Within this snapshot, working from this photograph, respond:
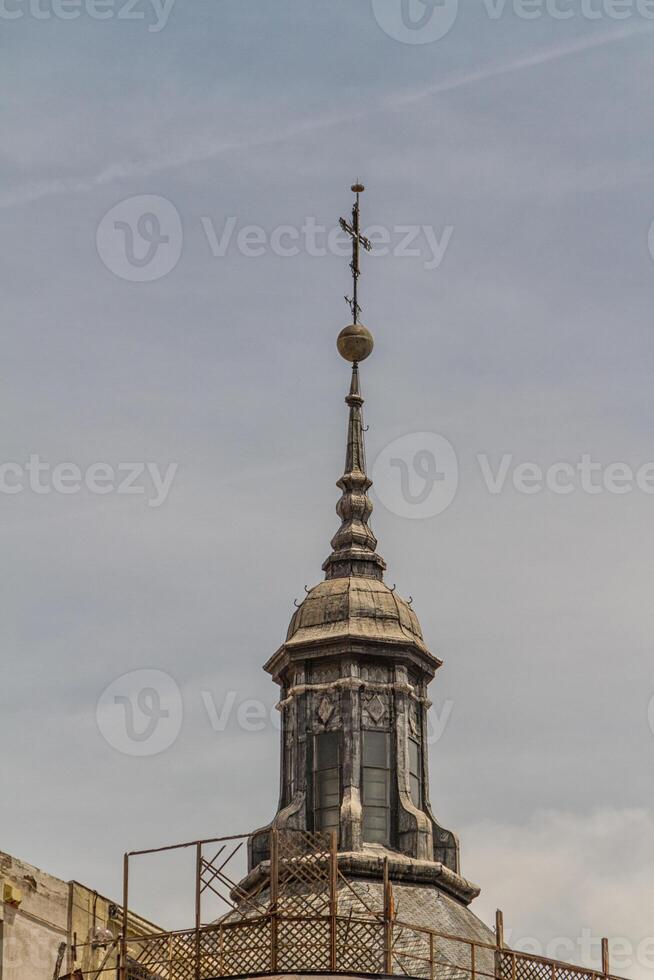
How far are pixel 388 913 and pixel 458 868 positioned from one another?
8.93 meters

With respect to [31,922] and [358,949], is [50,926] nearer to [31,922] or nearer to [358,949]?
[31,922]

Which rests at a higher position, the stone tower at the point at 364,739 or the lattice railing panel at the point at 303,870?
the stone tower at the point at 364,739

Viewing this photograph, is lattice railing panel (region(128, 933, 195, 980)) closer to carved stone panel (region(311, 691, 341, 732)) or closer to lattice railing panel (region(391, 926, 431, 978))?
lattice railing panel (region(391, 926, 431, 978))

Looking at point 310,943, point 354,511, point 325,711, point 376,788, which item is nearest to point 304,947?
point 310,943

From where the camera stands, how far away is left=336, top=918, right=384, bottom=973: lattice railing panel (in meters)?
57.2

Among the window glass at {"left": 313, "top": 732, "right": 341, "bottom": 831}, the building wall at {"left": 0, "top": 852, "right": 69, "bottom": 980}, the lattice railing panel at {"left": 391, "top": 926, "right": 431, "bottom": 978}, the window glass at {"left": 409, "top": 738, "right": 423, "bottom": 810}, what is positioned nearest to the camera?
the building wall at {"left": 0, "top": 852, "right": 69, "bottom": 980}

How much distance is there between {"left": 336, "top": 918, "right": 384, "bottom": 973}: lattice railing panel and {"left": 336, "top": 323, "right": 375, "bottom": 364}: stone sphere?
19.0 m

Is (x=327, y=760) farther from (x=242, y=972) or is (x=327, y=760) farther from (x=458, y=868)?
(x=242, y=972)

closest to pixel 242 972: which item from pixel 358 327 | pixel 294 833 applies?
pixel 294 833

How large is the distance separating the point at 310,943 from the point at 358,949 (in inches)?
40.5

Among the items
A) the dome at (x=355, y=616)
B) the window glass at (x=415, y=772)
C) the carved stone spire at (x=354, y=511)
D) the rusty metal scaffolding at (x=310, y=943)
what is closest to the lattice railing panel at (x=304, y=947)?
the rusty metal scaffolding at (x=310, y=943)

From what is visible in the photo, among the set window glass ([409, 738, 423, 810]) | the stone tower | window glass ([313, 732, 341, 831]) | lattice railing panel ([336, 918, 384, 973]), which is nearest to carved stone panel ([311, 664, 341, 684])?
the stone tower

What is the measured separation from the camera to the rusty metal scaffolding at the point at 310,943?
187 feet

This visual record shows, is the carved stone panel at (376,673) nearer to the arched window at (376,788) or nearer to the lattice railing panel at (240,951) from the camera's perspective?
the arched window at (376,788)
